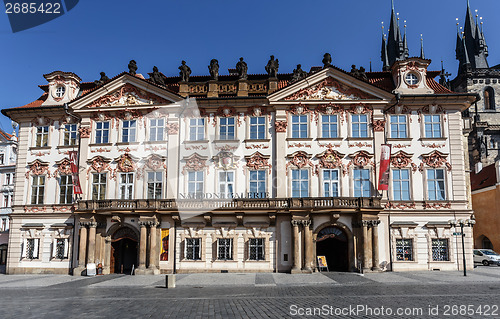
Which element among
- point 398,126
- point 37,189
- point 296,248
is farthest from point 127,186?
point 398,126

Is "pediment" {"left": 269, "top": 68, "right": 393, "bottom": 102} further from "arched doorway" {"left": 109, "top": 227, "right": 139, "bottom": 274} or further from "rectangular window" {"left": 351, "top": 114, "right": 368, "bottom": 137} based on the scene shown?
"arched doorway" {"left": 109, "top": 227, "right": 139, "bottom": 274}

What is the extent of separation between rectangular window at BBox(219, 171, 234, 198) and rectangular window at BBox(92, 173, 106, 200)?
30.0 ft

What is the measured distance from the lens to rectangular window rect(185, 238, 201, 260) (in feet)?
109

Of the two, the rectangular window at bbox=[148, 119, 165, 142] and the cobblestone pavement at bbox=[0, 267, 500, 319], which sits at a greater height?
the rectangular window at bbox=[148, 119, 165, 142]

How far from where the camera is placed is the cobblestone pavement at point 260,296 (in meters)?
15.9

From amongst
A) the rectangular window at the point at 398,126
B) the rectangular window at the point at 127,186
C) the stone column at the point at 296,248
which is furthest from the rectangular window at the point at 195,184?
the rectangular window at the point at 398,126

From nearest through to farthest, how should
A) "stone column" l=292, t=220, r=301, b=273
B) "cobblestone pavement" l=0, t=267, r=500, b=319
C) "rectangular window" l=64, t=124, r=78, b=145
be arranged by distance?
1. "cobblestone pavement" l=0, t=267, r=500, b=319
2. "stone column" l=292, t=220, r=301, b=273
3. "rectangular window" l=64, t=124, r=78, b=145

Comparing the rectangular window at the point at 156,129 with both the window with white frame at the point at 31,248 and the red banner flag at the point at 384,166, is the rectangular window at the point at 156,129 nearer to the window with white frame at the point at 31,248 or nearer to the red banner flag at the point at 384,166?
the window with white frame at the point at 31,248

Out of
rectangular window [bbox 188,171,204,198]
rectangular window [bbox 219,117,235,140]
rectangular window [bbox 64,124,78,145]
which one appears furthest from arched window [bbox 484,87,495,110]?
rectangular window [bbox 64,124,78,145]

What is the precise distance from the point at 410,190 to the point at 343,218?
5.42 meters

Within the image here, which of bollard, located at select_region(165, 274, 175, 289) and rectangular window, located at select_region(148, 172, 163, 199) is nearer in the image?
bollard, located at select_region(165, 274, 175, 289)

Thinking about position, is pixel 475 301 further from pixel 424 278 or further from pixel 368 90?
pixel 368 90

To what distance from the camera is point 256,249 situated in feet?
108

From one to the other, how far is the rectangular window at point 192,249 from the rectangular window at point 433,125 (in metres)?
18.8
